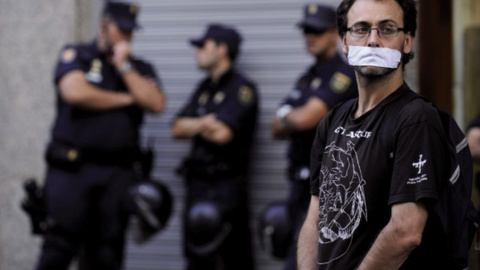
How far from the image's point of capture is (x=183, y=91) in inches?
339

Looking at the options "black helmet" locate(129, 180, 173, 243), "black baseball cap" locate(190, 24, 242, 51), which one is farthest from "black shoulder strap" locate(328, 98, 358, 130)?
"black baseball cap" locate(190, 24, 242, 51)

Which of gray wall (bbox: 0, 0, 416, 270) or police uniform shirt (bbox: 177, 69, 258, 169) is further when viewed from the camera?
gray wall (bbox: 0, 0, 416, 270)

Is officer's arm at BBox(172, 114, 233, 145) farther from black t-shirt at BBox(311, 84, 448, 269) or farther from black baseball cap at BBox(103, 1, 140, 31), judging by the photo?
black t-shirt at BBox(311, 84, 448, 269)

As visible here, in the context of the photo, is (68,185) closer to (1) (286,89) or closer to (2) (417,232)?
(1) (286,89)

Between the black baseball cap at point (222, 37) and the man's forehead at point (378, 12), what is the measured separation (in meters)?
4.34

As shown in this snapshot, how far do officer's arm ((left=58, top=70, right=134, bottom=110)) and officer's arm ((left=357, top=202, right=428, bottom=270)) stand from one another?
417cm

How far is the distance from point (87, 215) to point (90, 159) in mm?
354

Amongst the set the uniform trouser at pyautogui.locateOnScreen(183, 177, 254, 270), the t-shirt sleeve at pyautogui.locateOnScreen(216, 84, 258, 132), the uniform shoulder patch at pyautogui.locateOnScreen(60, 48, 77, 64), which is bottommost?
the uniform trouser at pyautogui.locateOnScreen(183, 177, 254, 270)

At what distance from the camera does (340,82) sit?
6.85 metres

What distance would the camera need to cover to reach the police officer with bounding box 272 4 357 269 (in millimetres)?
6852

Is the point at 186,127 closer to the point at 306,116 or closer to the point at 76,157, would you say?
the point at 76,157

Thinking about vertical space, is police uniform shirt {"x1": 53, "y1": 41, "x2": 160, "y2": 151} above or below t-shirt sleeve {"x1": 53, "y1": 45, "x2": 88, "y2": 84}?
below

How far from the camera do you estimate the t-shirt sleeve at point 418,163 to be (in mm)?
3398

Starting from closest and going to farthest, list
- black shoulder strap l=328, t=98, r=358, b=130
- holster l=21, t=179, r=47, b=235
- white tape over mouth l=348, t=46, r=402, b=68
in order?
white tape over mouth l=348, t=46, r=402, b=68 → black shoulder strap l=328, t=98, r=358, b=130 → holster l=21, t=179, r=47, b=235
